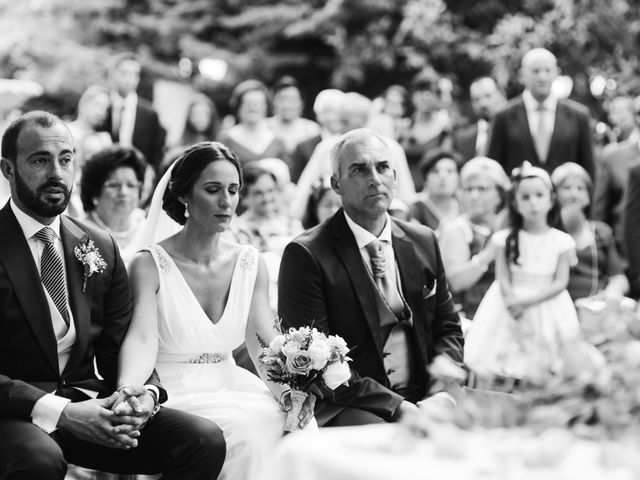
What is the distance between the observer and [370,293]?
489cm

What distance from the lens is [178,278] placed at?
16.0 feet

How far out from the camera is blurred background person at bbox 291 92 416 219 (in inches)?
325

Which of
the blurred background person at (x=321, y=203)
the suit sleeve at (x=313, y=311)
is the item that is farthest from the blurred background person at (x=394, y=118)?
the suit sleeve at (x=313, y=311)

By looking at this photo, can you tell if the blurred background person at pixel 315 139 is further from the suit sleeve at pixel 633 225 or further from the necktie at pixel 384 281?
the necktie at pixel 384 281

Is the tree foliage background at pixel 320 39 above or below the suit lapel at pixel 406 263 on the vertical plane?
above

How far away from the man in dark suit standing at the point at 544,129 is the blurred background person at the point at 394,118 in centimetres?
187

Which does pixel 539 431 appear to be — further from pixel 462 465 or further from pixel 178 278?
pixel 178 278

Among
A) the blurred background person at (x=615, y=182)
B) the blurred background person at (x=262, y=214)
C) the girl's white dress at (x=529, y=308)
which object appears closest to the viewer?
the girl's white dress at (x=529, y=308)

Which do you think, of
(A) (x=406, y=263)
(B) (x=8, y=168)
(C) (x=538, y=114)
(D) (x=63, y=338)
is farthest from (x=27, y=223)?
(C) (x=538, y=114)

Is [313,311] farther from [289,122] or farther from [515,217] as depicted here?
→ [289,122]

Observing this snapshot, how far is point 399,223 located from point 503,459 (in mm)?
2531

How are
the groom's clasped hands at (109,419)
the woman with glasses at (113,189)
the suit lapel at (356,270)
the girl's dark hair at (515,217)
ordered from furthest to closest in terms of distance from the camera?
the girl's dark hair at (515,217)
the woman with glasses at (113,189)
the suit lapel at (356,270)
the groom's clasped hands at (109,419)

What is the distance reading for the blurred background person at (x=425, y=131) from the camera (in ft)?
31.7

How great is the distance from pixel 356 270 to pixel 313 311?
10.9 inches
